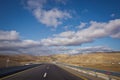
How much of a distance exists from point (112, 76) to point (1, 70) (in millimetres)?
11061

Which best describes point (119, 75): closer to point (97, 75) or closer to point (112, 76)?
point (112, 76)

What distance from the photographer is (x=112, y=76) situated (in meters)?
14.1

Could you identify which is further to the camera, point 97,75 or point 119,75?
point 97,75

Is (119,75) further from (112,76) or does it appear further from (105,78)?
(105,78)

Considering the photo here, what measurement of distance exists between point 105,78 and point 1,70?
10386 mm

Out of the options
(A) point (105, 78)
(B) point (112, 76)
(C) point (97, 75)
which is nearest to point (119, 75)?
(B) point (112, 76)

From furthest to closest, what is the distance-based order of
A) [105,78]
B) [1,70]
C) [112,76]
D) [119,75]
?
[1,70], [105,78], [112,76], [119,75]

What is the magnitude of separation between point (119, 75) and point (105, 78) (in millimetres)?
3764

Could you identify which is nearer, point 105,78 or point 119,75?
point 119,75

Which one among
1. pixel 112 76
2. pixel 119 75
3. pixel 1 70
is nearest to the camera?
pixel 119 75

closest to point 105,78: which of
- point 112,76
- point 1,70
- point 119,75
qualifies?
point 112,76

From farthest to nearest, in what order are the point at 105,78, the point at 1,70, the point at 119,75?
the point at 1,70, the point at 105,78, the point at 119,75

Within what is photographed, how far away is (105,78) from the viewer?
53.0ft

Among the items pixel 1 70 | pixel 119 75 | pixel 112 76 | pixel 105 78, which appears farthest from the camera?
pixel 1 70
